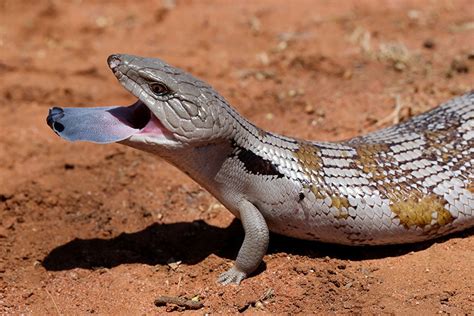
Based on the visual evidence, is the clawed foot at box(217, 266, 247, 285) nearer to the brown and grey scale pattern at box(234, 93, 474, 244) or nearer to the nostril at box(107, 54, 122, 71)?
the brown and grey scale pattern at box(234, 93, 474, 244)

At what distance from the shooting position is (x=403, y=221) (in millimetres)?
5207

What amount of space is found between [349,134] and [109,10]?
195 inches

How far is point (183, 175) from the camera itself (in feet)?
21.9

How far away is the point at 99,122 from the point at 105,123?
0.19ft

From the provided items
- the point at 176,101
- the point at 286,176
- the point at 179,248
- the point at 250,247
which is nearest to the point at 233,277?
the point at 250,247

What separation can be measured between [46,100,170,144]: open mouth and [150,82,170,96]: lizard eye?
18 cm

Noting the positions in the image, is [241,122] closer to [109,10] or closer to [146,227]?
[146,227]

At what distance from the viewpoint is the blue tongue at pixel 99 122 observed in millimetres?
4949

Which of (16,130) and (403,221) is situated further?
(16,130)

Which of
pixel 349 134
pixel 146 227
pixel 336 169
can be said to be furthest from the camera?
pixel 349 134

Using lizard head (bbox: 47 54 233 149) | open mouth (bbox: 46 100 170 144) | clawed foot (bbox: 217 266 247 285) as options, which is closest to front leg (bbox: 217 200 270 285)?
clawed foot (bbox: 217 266 247 285)

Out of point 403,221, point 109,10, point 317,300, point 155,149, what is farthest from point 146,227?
point 109,10

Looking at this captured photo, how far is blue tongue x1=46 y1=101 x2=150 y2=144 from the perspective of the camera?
195 inches

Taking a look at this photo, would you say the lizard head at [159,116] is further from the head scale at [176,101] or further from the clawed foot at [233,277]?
the clawed foot at [233,277]
